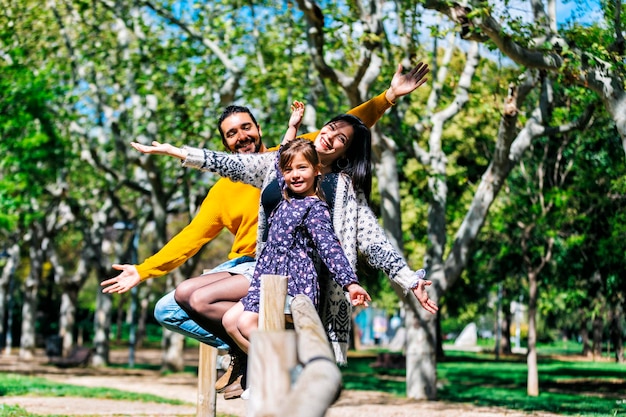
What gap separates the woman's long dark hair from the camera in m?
5.47

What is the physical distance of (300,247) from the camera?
4.98 metres

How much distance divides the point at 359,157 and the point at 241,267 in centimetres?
103

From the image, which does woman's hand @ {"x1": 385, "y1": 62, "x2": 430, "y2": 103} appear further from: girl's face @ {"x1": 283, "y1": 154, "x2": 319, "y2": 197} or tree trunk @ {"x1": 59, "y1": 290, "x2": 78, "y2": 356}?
tree trunk @ {"x1": 59, "y1": 290, "x2": 78, "y2": 356}

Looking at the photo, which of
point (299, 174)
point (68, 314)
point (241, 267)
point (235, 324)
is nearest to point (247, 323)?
point (235, 324)

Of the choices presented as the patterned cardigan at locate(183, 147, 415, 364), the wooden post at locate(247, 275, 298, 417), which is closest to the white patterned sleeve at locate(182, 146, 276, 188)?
the patterned cardigan at locate(183, 147, 415, 364)

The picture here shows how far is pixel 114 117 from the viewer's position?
22.5 m

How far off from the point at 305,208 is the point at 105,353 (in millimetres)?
25875

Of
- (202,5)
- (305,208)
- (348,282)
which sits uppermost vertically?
(202,5)

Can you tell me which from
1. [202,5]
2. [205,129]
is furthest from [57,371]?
[202,5]

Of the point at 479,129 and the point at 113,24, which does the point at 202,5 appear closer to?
the point at 113,24

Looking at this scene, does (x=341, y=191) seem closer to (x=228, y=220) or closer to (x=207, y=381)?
(x=228, y=220)

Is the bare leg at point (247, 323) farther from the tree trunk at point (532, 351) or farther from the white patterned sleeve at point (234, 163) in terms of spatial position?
the tree trunk at point (532, 351)

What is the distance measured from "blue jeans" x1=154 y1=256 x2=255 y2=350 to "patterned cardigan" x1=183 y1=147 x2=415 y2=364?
0.59 metres

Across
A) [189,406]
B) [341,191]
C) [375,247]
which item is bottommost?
[189,406]
